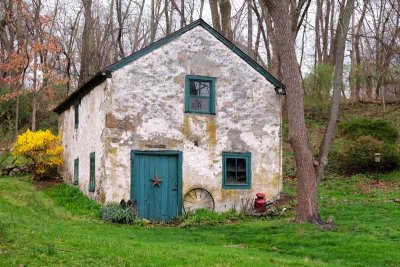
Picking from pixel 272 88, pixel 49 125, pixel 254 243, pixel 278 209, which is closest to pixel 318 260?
pixel 254 243

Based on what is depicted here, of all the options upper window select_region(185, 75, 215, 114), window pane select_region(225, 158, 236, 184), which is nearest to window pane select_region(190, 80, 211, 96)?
upper window select_region(185, 75, 215, 114)

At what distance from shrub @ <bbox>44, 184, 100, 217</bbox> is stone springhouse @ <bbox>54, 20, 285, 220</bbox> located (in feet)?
1.09

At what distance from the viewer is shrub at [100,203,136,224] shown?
15.9 metres

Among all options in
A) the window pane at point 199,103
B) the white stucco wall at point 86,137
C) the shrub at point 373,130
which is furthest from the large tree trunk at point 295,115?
the shrub at point 373,130

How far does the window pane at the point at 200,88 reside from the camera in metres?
18.6

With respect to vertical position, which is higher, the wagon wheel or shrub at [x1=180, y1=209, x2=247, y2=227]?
the wagon wheel

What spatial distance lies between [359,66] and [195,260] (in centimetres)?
2797

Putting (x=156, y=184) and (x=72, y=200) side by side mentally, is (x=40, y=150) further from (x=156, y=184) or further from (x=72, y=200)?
(x=156, y=184)

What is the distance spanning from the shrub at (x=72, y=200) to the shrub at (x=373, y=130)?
1277cm

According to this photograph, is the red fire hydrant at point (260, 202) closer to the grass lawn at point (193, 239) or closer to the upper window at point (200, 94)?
the grass lawn at point (193, 239)

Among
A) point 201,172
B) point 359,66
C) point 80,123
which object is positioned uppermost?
point 359,66

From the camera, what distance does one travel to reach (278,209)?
18.1 m

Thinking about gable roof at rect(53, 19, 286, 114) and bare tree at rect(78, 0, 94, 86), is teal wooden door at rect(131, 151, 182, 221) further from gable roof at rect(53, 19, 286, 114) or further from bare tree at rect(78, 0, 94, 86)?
bare tree at rect(78, 0, 94, 86)

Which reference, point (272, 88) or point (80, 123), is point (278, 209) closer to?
point (272, 88)
